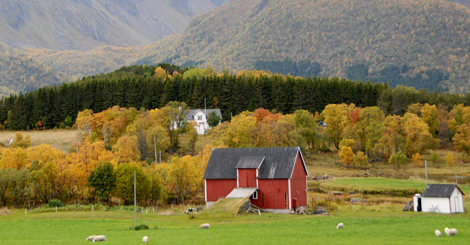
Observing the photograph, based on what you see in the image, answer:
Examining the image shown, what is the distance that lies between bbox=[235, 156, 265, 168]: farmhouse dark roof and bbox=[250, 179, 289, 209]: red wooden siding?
6.04 feet

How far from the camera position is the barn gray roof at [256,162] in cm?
→ 5331

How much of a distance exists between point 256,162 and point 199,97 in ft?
291

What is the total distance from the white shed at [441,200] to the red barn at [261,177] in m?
12.5

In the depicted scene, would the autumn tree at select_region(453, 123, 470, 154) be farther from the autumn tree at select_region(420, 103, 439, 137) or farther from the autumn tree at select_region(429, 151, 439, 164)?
the autumn tree at select_region(420, 103, 439, 137)

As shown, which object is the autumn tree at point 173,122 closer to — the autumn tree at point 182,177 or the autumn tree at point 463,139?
the autumn tree at point 182,177

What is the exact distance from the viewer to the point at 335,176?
88.4 metres

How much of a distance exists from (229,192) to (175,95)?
90359 millimetres

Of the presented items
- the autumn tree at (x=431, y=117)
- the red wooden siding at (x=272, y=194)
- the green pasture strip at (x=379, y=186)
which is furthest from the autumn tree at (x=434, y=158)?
the red wooden siding at (x=272, y=194)

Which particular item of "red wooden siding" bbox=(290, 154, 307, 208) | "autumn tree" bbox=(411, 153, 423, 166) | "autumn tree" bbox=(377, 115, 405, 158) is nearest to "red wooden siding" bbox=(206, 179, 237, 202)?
"red wooden siding" bbox=(290, 154, 307, 208)

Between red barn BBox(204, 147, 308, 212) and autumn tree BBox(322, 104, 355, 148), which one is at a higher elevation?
autumn tree BBox(322, 104, 355, 148)

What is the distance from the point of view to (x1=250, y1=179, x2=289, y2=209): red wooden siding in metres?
52.4

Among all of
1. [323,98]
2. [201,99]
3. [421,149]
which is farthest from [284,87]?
[421,149]

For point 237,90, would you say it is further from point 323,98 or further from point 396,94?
point 396,94

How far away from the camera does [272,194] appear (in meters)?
52.8
